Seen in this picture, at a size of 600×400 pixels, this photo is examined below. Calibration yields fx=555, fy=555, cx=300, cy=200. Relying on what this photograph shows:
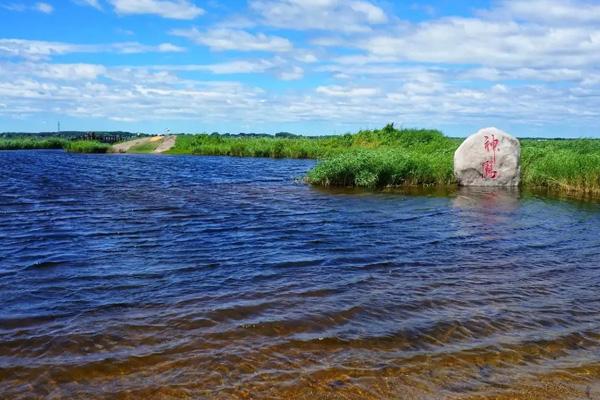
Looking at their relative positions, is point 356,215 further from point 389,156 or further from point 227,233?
point 389,156

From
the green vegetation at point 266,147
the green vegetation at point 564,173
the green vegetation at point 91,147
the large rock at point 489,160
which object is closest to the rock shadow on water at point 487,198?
the large rock at point 489,160

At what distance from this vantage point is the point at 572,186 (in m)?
23.8

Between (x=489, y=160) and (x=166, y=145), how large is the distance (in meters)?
58.7

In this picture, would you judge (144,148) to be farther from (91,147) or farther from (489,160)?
(489,160)

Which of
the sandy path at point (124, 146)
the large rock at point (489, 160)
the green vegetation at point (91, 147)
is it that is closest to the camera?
the large rock at point (489, 160)

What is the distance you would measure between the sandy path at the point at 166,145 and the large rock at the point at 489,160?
53.7 metres

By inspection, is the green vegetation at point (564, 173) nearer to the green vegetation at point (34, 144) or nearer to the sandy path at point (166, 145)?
the sandy path at point (166, 145)

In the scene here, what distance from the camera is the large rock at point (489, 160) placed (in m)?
24.8

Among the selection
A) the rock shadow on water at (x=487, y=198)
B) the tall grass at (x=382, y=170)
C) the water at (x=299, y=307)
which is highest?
the tall grass at (x=382, y=170)

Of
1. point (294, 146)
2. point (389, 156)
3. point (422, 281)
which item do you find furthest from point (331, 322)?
point (294, 146)

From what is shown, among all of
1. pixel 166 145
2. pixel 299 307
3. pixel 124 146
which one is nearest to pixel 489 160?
pixel 299 307

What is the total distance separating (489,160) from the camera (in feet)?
83.8

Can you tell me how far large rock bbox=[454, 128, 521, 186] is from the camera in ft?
81.5

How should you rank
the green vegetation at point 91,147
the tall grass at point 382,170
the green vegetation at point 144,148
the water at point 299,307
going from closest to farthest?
1. the water at point 299,307
2. the tall grass at point 382,170
3. the green vegetation at point 91,147
4. the green vegetation at point 144,148
